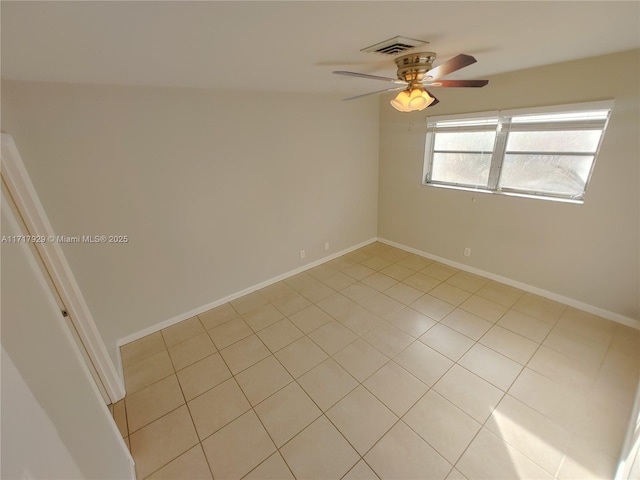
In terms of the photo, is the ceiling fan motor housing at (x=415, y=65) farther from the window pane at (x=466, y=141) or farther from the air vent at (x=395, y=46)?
the window pane at (x=466, y=141)

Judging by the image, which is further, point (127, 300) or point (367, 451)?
point (127, 300)

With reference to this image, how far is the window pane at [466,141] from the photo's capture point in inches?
119

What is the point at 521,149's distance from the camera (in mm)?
2797

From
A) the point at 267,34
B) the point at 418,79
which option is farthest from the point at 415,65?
the point at 267,34

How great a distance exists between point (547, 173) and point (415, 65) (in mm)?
2032

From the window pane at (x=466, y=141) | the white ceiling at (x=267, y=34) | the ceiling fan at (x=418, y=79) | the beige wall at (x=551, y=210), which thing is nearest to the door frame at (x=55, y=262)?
the white ceiling at (x=267, y=34)

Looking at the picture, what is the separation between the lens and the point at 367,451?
5.24ft

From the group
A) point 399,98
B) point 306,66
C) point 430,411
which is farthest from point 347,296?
point 306,66

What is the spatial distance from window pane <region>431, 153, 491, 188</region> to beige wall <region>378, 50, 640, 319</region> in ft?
0.60

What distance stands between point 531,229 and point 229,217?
10.9ft

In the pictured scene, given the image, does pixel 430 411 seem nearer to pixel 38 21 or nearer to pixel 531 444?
pixel 531 444

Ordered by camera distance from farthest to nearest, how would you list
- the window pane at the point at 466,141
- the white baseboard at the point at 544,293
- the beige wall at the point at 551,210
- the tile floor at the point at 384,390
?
1. the window pane at the point at 466,141
2. the white baseboard at the point at 544,293
3. the beige wall at the point at 551,210
4. the tile floor at the point at 384,390

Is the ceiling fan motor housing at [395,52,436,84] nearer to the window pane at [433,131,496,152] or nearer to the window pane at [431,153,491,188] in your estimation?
the window pane at [433,131,496,152]

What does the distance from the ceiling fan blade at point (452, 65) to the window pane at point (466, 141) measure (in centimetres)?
169
